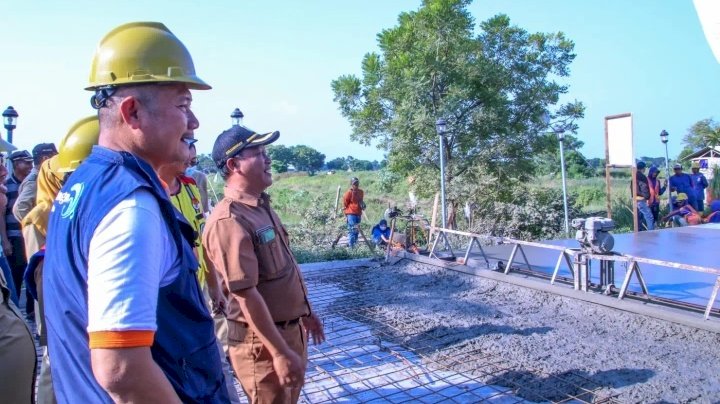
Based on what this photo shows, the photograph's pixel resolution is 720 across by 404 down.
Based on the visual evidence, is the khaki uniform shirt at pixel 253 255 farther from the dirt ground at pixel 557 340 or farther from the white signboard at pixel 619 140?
the white signboard at pixel 619 140

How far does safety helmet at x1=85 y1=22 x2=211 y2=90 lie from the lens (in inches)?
51.9

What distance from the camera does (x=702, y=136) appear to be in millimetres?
33531

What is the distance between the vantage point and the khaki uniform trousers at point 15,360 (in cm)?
210

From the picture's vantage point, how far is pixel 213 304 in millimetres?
3309

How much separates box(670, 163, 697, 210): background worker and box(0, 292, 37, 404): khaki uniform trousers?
12347 millimetres

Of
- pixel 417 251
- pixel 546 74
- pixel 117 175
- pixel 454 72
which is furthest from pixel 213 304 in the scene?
pixel 546 74

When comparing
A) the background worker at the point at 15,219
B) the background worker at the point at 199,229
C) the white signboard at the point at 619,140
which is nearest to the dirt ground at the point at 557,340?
the background worker at the point at 199,229

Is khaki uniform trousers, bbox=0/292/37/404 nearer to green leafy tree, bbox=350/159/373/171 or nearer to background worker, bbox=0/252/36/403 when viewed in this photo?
background worker, bbox=0/252/36/403

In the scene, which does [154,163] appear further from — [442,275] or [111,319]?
[442,275]

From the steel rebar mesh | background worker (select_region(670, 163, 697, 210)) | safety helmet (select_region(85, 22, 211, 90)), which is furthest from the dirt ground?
background worker (select_region(670, 163, 697, 210))

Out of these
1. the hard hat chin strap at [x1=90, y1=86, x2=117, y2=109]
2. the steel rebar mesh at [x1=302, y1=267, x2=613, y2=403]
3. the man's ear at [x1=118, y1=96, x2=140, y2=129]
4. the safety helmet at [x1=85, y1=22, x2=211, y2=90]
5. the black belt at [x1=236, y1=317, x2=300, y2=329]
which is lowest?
the steel rebar mesh at [x1=302, y1=267, x2=613, y2=403]

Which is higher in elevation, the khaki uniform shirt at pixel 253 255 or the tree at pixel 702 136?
the tree at pixel 702 136

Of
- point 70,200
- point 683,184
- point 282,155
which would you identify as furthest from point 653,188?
point 282,155

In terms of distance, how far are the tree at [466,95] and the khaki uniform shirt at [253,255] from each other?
34.1 ft
